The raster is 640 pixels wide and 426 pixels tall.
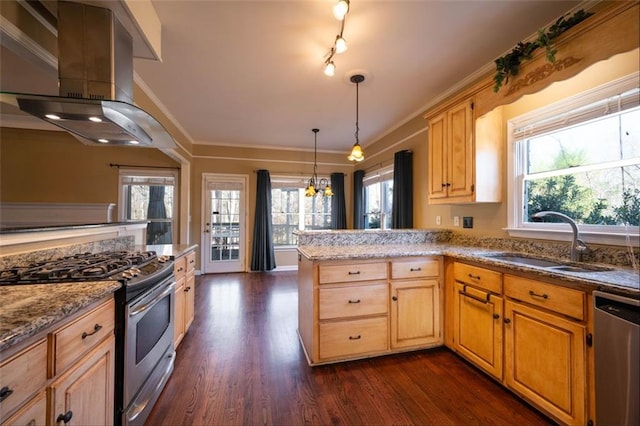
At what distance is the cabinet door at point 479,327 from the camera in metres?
1.82

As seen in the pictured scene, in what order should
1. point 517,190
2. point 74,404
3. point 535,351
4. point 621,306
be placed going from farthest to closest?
point 517,190
point 535,351
point 621,306
point 74,404

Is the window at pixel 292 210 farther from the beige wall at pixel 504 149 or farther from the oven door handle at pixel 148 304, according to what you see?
the oven door handle at pixel 148 304

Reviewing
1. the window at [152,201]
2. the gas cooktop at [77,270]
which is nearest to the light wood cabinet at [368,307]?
the gas cooktop at [77,270]

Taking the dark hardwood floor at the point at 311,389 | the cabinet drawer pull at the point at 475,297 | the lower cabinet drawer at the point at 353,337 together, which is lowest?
the dark hardwood floor at the point at 311,389

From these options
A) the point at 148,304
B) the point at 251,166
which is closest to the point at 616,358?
the point at 148,304

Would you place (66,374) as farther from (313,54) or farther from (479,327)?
(313,54)

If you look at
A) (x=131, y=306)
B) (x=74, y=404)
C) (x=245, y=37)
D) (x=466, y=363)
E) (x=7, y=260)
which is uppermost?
(x=245, y=37)

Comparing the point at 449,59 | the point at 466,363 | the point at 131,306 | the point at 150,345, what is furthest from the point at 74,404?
the point at 449,59

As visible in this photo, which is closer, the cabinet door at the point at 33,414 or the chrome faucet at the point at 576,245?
the cabinet door at the point at 33,414

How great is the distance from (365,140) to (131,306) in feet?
15.4

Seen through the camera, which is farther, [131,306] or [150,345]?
[150,345]

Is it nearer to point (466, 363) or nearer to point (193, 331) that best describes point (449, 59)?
point (466, 363)

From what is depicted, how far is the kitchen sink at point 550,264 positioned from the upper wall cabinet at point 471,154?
534 mm

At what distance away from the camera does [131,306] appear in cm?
134
